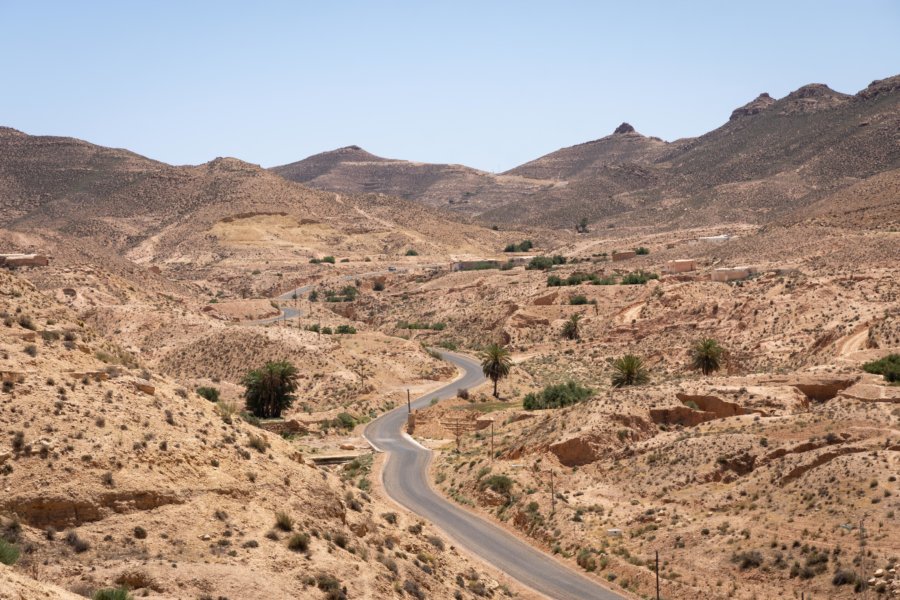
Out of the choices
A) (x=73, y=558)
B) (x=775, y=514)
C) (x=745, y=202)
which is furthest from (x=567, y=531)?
(x=745, y=202)

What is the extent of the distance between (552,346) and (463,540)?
133 feet

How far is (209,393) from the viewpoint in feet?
165

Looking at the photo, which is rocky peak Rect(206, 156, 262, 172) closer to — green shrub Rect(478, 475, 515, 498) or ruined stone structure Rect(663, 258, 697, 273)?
ruined stone structure Rect(663, 258, 697, 273)

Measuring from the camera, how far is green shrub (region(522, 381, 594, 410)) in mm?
49281

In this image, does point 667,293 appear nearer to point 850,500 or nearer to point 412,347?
point 412,347

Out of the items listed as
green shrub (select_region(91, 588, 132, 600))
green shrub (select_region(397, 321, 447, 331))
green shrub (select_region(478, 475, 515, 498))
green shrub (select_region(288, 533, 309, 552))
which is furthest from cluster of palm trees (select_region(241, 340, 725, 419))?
green shrub (select_region(91, 588, 132, 600))

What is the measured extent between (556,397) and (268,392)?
1215 centimetres

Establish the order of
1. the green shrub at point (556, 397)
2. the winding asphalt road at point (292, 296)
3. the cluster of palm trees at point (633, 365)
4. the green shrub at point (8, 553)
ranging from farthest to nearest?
1. the winding asphalt road at point (292, 296)
2. the cluster of palm trees at point (633, 365)
3. the green shrub at point (556, 397)
4. the green shrub at point (8, 553)

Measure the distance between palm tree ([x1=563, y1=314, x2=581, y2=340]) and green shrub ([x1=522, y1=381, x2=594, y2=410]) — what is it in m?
22.0

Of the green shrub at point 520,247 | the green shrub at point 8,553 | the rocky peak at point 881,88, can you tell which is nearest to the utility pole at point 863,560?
the green shrub at point 8,553

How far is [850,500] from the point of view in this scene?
28.4 m

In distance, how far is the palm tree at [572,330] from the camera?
73062mm

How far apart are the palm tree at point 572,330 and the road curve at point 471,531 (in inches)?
1043

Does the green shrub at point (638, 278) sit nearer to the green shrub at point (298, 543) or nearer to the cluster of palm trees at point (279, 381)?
the cluster of palm trees at point (279, 381)
